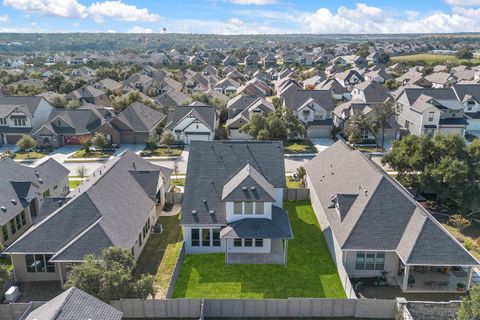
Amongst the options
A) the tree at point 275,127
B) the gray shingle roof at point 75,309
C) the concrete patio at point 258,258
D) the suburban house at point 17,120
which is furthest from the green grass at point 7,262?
the suburban house at point 17,120

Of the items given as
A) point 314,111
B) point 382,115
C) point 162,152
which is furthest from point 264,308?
point 314,111

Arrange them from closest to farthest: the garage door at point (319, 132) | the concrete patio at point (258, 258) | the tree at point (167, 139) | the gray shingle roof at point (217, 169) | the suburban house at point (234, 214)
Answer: the concrete patio at point (258, 258) < the suburban house at point (234, 214) < the gray shingle roof at point (217, 169) < the tree at point (167, 139) < the garage door at point (319, 132)

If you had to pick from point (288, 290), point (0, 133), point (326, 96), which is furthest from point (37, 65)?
point (288, 290)

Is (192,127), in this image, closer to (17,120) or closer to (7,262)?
(17,120)

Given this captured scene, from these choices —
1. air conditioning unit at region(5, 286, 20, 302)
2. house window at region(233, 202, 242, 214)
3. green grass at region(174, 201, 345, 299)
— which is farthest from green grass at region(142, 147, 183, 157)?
air conditioning unit at region(5, 286, 20, 302)

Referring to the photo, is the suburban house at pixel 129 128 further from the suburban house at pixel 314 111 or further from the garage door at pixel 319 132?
the garage door at pixel 319 132

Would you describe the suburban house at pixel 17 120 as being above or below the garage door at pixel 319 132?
above
